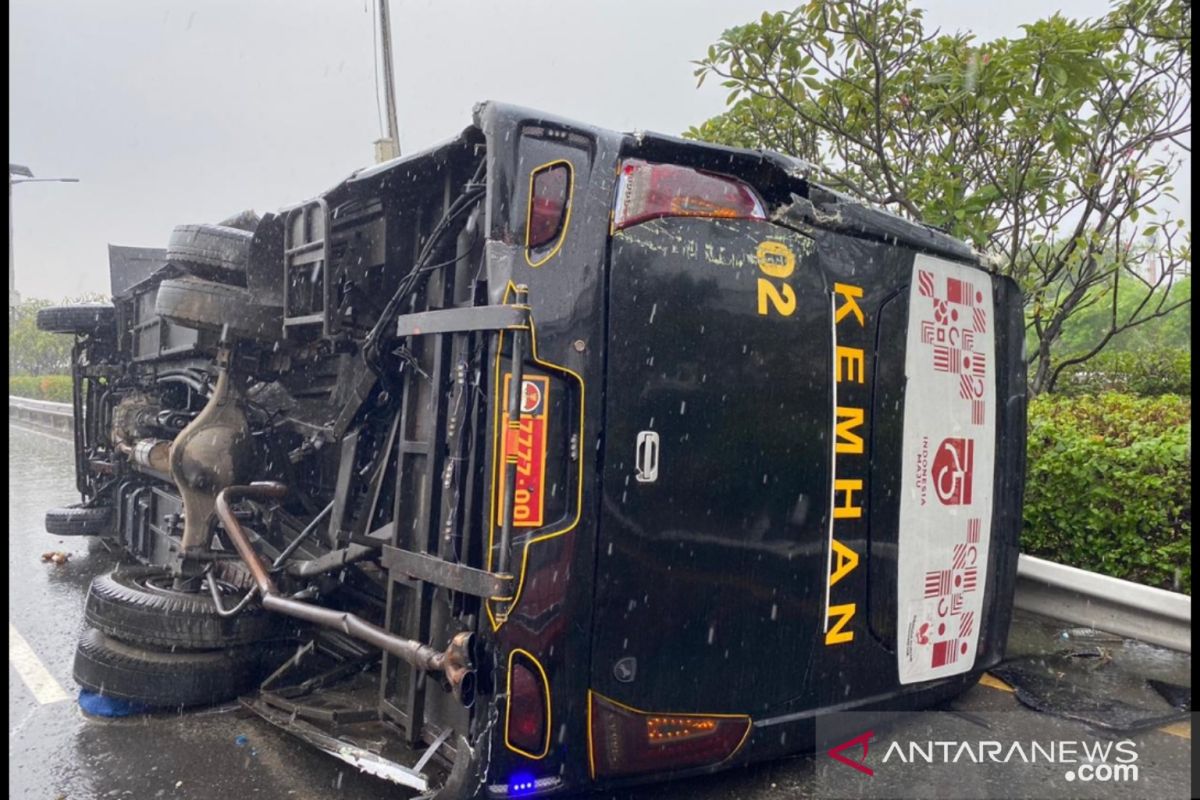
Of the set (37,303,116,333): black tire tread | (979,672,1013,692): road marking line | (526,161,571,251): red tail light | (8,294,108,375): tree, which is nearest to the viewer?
(526,161,571,251): red tail light

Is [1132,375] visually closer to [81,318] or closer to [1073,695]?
[1073,695]

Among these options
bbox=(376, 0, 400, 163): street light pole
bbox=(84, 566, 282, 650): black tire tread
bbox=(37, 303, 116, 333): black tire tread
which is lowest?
bbox=(84, 566, 282, 650): black tire tread

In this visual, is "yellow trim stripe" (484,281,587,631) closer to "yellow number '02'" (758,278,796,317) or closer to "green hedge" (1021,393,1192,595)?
"yellow number '02'" (758,278,796,317)

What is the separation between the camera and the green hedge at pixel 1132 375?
8.66 m

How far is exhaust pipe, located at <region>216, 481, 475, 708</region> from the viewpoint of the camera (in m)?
2.56

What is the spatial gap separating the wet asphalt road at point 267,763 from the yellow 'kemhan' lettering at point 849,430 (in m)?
1.18

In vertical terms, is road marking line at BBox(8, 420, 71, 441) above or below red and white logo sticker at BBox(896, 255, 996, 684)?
below

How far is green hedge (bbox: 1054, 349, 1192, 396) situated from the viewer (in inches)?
341

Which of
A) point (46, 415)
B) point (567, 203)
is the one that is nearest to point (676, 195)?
point (567, 203)

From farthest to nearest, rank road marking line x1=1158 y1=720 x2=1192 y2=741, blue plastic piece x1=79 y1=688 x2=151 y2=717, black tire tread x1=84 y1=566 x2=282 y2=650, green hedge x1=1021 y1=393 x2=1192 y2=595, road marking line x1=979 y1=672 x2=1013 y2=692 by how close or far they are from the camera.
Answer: green hedge x1=1021 y1=393 x2=1192 y2=595
road marking line x1=979 y1=672 x2=1013 y2=692
blue plastic piece x1=79 y1=688 x2=151 y2=717
black tire tread x1=84 y1=566 x2=282 y2=650
road marking line x1=1158 y1=720 x2=1192 y2=741

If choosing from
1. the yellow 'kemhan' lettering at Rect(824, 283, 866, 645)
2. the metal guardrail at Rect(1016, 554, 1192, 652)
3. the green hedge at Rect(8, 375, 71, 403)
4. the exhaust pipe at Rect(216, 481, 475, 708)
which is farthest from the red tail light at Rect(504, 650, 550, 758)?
the green hedge at Rect(8, 375, 71, 403)

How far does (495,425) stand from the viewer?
2.55 meters

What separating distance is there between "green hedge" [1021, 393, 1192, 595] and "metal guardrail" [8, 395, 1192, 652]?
0.70 feet

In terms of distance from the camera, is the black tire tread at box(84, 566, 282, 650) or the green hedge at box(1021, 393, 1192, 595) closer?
the black tire tread at box(84, 566, 282, 650)
